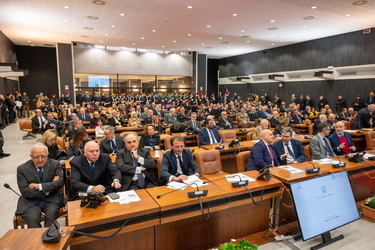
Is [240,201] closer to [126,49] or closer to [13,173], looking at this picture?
[13,173]

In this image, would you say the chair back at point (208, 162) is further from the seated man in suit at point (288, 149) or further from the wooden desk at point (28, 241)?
the wooden desk at point (28, 241)

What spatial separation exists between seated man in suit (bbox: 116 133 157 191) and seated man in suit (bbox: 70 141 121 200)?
10.3 inches

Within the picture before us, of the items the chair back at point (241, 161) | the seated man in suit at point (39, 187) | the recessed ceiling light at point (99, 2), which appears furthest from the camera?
the recessed ceiling light at point (99, 2)

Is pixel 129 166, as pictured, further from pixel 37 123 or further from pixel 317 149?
pixel 37 123

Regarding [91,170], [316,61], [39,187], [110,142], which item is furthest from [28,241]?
[316,61]

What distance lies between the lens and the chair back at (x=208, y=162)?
3.75 m

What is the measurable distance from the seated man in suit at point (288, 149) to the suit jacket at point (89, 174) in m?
2.57

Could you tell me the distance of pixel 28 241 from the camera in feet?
5.39

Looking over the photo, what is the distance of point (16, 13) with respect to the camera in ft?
32.0

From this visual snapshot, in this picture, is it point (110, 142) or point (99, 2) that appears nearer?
point (110, 142)

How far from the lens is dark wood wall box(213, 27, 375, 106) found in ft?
40.8

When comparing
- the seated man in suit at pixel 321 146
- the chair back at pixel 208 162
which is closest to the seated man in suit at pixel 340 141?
the seated man in suit at pixel 321 146

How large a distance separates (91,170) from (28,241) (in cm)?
137

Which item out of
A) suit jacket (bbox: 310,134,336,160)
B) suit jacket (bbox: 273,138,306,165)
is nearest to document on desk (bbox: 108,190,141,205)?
suit jacket (bbox: 273,138,306,165)
